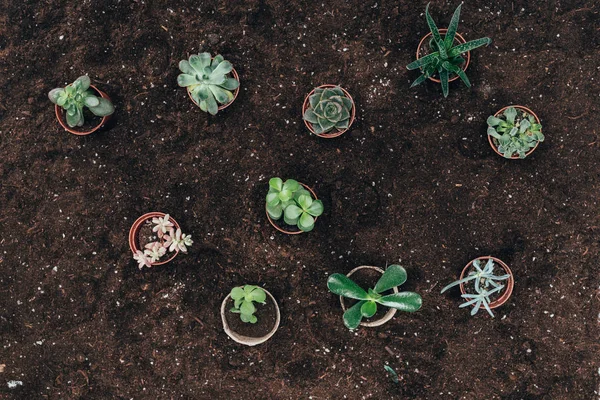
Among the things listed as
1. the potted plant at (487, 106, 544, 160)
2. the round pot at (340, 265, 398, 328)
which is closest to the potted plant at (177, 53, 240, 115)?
the round pot at (340, 265, 398, 328)

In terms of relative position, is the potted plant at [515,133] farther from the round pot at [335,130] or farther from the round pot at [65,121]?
the round pot at [65,121]

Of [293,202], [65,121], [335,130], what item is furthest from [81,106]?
[335,130]

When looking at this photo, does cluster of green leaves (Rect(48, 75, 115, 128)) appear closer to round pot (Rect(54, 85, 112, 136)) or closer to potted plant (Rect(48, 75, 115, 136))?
potted plant (Rect(48, 75, 115, 136))

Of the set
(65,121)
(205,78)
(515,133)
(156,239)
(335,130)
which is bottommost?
(156,239)

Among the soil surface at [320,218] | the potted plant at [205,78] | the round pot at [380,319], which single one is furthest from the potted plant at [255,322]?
the potted plant at [205,78]

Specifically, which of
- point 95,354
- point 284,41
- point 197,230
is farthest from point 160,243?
point 284,41

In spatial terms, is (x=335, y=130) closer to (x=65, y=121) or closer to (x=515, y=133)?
(x=515, y=133)

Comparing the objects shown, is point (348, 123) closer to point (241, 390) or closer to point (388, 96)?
point (388, 96)
